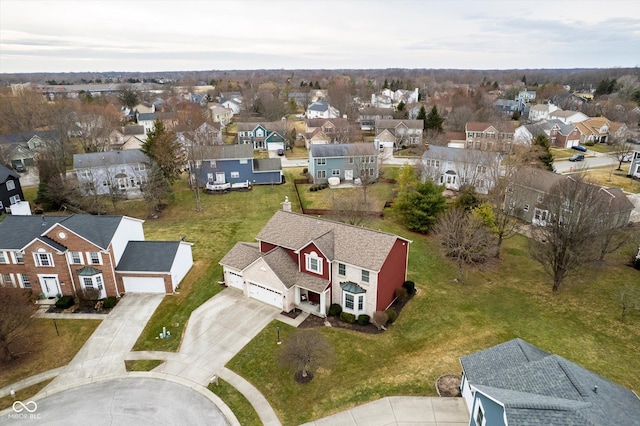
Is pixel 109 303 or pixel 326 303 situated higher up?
pixel 326 303

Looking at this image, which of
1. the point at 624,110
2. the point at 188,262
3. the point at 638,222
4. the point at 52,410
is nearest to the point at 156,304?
the point at 188,262

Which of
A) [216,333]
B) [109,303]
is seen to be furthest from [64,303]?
[216,333]

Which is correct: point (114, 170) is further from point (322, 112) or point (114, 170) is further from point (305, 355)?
point (322, 112)

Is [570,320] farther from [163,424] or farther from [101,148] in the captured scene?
[101,148]

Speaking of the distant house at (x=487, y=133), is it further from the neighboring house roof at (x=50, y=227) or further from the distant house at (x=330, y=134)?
the neighboring house roof at (x=50, y=227)

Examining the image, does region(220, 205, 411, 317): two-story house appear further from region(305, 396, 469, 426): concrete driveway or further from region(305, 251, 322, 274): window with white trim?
region(305, 396, 469, 426): concrete driveway

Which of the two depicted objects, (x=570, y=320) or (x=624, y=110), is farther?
(x=624, y=110)
